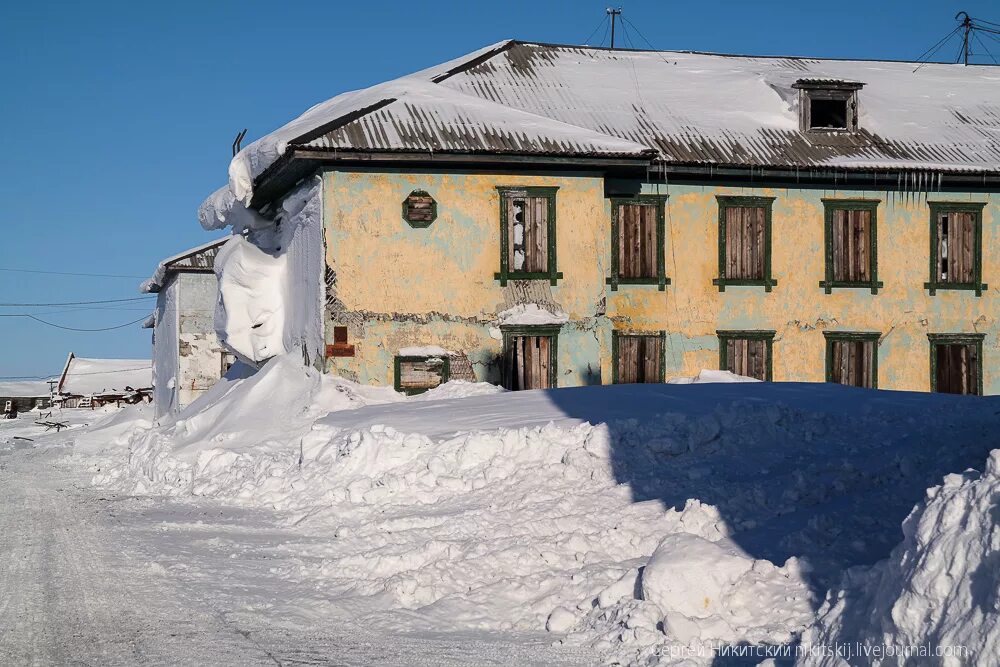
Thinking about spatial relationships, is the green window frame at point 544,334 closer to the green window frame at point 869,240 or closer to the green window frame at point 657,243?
the green window frame at point 657,243

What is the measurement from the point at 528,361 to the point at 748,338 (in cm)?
506

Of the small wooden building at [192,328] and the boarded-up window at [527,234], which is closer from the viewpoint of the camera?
Result: the boarded-up window at [527,234]

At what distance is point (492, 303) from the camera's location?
2053 centimetres

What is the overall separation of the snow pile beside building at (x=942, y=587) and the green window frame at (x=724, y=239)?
1676cm

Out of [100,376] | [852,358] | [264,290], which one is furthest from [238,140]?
[100,376]

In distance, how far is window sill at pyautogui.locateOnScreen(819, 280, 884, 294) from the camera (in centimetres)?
2305

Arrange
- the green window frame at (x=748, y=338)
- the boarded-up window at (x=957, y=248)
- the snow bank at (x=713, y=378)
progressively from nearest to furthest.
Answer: the snow bank at (x=713, y=378)
the green window frame at (x=748, y=338)
the boarded-up window at (x=957, y=248)

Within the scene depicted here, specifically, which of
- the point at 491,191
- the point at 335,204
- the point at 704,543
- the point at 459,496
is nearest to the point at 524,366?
the point at 491,191

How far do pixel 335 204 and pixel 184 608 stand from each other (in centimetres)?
1255

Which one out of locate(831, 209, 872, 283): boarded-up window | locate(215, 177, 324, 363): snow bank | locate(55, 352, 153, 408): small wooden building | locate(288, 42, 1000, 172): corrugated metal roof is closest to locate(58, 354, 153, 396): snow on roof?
locate(55, 352, 153, 408): small wooden building

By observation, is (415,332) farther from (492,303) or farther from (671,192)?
(671,192)

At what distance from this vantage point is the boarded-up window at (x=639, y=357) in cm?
2234

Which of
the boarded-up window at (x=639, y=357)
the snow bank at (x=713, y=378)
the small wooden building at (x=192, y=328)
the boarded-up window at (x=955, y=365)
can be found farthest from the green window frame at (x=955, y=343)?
the small wooden building at (x=192, y=328)

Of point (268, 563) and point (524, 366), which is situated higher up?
point (524, 366)
